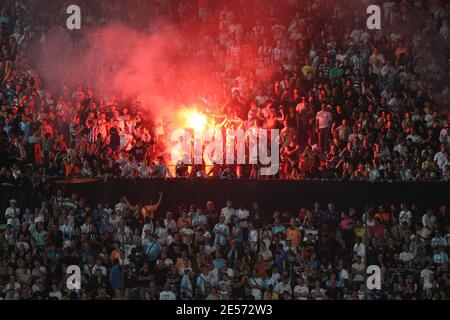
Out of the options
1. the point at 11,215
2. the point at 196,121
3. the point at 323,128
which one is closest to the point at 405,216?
the point at 323,128

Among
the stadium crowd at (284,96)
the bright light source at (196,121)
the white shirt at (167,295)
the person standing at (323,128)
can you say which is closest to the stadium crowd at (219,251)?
the white shirt at (167,295)

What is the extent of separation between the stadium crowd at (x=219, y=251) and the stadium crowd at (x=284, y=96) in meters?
1.01

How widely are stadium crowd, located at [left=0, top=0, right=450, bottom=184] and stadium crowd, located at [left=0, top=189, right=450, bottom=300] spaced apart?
1.01 meters

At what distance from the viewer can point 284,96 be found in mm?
23750

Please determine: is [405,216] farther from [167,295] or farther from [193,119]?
[193,119]

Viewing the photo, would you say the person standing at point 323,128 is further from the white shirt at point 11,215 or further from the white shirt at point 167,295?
the white shirt at point 11,215

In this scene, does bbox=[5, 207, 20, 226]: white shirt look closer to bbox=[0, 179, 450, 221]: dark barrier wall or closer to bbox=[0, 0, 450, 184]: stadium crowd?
bbox=[0, 179, 450, 221]: dark barrier wall

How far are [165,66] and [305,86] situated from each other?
402cm

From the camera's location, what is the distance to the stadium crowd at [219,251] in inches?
797

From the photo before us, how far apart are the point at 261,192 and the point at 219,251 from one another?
173cm

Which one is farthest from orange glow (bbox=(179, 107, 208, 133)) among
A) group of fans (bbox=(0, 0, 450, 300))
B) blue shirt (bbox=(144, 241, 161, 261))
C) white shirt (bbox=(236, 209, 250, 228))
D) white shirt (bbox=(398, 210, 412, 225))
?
white shirt (bbox=(398, 210, 412, 225))

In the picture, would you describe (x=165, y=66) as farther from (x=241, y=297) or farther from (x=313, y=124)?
(x=241, y=297)

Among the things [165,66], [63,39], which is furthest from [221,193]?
[63,39]
